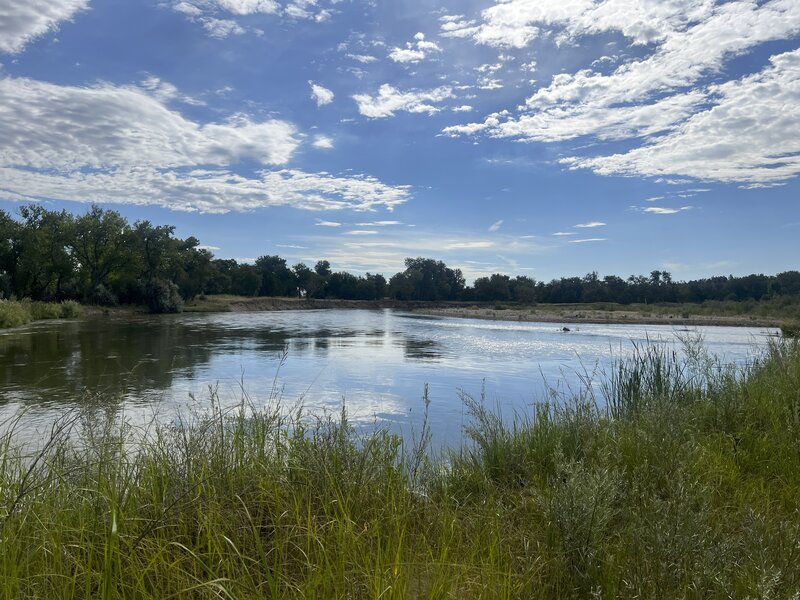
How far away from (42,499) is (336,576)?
2025 mm

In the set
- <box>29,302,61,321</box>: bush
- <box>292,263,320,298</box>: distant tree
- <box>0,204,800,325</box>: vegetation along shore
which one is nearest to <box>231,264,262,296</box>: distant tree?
<box>0,204,800,325</box>: vegetation along shore

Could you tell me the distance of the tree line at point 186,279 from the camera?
5169cm

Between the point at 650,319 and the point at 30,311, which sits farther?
the point at 650,319

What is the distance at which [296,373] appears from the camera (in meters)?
15.4

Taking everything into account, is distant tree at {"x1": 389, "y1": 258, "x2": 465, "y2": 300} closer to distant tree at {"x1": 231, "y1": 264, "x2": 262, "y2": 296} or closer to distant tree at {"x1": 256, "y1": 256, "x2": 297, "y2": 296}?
distant tree at {"x1": 256, "y1": 256, "x2": 297, "y2": 296}

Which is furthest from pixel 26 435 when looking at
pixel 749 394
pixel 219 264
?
pixel 219 264

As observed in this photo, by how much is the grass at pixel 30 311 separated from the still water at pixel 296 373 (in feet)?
11.1

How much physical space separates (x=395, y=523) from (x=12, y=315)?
3599cm

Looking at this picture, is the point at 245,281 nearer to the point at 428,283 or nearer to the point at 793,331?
the point at 428,283

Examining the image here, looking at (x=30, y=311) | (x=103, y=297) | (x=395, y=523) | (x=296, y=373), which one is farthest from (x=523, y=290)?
(x=395, y=523)

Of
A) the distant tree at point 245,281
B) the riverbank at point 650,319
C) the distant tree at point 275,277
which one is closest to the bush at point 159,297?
the riverbank at point 650,319

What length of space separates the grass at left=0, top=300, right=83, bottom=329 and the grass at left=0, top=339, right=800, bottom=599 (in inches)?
1233

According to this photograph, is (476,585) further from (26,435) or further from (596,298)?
(596,298)

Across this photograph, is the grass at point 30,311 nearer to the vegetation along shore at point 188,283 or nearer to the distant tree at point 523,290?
the vegetation along shore at point 188,283
